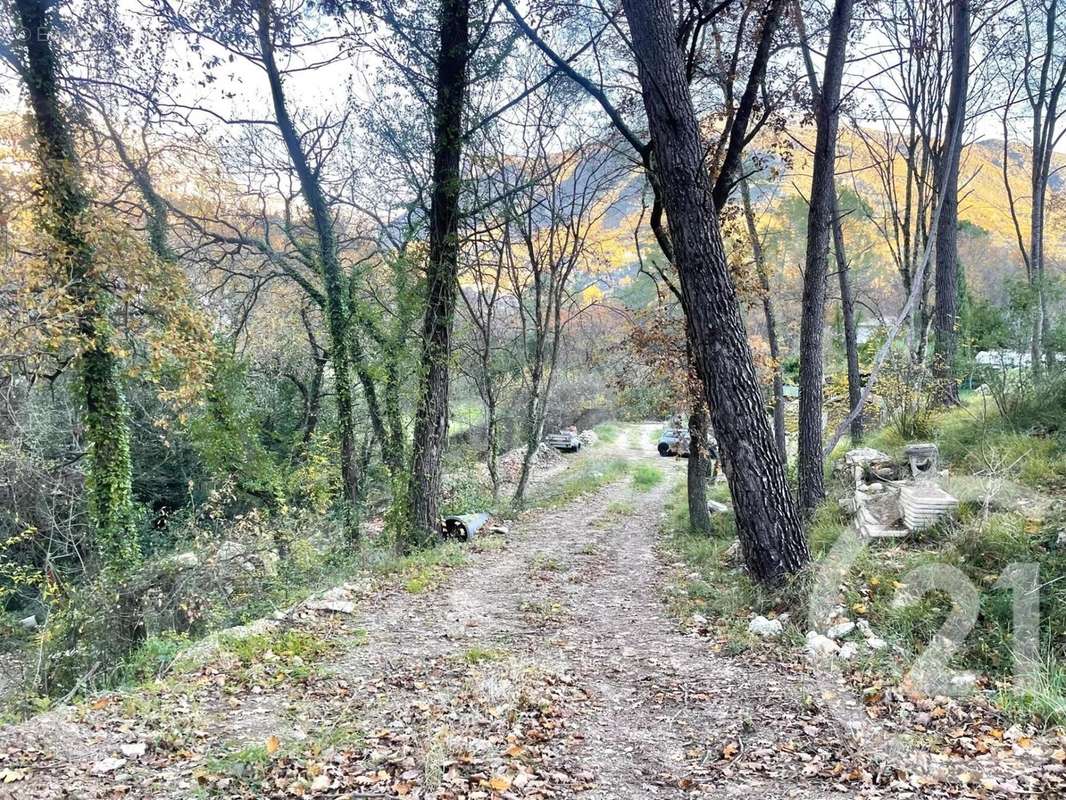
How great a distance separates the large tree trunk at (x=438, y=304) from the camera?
26.2 ft

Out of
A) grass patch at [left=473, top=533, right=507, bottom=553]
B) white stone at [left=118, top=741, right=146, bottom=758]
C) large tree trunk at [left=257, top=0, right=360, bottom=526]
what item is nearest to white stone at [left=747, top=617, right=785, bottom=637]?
white stone at [left=118, top=741, right=146, bottom=758]

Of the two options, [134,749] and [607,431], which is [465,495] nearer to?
[134,749]

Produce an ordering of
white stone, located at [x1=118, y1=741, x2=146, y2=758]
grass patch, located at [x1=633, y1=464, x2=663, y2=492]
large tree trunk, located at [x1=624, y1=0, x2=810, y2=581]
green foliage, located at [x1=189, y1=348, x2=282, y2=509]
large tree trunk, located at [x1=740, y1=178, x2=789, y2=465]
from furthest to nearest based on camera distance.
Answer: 1. grass patch, located at [x1=633, y1=464, x2=663, y2=492]
2. green foliage, located at [x1=189, y1=348, x2=282, y2=509]
3. large tree trunk, located at [x1=740, y1=178, x2=789, y2=465]
4. large tree trunk, located at [x1=624, y1=0, x2=810, y2=581]
5. white stone, located at [x1=118, y1=741, x2=146, y2=758]

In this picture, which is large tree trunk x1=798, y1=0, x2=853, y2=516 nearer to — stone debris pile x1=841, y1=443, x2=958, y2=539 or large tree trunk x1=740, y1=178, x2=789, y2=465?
stone debris pile x1=841, y1=443, x2=958, y2=539

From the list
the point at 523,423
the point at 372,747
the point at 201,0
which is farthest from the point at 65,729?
the point at 523,423

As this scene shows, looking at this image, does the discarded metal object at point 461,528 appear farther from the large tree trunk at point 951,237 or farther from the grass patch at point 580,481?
the large tree trunk at point 951,237

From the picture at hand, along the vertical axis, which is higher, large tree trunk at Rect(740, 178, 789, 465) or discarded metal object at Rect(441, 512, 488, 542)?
large tree trunk at Rect(740, 178, 789, 465)

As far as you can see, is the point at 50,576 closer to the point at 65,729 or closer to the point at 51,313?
the point at 51,313

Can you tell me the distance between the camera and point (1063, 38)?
12711 mm

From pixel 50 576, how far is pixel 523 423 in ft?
53.1

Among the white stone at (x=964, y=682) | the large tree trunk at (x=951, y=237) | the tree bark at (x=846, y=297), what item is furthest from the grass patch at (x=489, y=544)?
the large tree trunk at (x=951, y=237)

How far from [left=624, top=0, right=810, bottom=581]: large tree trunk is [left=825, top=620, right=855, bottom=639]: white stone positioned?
764 millimetres

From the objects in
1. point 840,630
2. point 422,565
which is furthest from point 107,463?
point 840,630

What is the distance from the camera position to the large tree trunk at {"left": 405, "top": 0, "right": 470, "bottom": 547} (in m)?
7.98
